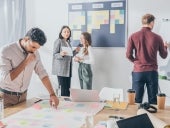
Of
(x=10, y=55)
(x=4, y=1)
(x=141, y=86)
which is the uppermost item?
(x=4, y=1)

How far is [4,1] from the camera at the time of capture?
4438 mm

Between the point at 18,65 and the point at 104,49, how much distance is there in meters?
2.45

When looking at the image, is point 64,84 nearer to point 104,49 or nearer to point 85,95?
point 104,49

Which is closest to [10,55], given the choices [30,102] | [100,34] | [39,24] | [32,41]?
[32,41]

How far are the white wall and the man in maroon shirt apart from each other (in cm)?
70

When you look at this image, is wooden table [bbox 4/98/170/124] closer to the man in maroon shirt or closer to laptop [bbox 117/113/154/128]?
laptop [bbox 117/113/154/128]

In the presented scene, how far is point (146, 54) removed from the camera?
3.35m

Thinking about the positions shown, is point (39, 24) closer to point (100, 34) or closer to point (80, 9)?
point (80, 9)

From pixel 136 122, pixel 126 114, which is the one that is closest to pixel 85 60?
pixel 126 114

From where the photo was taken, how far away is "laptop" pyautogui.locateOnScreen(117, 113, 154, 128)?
1.40 metres

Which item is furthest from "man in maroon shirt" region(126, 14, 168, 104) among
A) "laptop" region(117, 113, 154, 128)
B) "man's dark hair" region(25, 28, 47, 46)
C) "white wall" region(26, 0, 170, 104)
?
"laptop" region(117, 113, 154, 128)

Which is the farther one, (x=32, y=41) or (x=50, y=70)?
(x=50, y=70)

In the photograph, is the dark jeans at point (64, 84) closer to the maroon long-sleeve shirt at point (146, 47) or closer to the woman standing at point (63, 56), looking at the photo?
the woman standing at point (63, 56)

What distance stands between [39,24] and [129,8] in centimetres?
159
